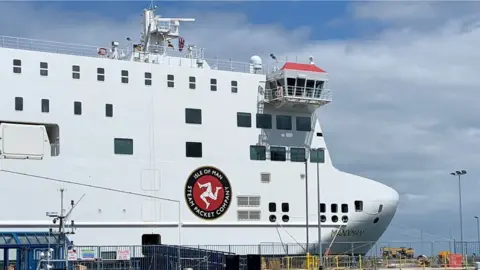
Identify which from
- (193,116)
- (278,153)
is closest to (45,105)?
(193,116)

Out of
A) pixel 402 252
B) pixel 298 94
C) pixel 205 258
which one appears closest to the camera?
pixel 205 258

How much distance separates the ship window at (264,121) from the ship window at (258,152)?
1.23 m

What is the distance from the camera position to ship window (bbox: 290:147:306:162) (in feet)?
148

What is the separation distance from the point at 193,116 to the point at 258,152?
4.49 metres

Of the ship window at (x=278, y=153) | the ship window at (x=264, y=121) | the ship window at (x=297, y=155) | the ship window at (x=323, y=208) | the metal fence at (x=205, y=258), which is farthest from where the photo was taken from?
the ship window at (x=297, y=155)

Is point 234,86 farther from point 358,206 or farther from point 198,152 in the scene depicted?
point 358,206

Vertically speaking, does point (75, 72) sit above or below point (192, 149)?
above

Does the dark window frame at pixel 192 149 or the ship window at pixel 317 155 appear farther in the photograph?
the ship window at pixel 317 155

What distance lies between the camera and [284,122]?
4516 centimetres

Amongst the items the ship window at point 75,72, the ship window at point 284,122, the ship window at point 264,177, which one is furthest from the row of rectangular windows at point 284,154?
the ship window at point 75,72

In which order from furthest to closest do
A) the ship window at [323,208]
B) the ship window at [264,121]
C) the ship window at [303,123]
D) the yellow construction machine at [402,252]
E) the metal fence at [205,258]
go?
the yellow construction machine at [402,252] → the ship window at [303,123] → the ship window at [323,208] → the ship window at [264,121] → the metal fence at [205,258]

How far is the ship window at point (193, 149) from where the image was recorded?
137 ft

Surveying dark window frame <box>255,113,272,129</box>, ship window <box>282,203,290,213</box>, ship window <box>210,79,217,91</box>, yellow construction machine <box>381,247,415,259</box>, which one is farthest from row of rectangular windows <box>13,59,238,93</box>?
yellow construction machine <box>381,247,415,259</box>

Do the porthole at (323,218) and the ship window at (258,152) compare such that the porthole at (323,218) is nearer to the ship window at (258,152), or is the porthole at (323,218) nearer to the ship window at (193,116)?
the ship window at (258,152)
